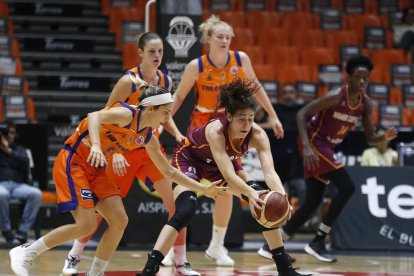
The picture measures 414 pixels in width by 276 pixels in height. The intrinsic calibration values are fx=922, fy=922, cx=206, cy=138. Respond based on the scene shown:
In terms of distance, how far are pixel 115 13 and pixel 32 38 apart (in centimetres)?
146

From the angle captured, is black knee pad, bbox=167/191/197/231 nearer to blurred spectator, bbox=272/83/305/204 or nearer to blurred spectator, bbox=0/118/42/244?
blurred spectator, bbox=0/118/42/244

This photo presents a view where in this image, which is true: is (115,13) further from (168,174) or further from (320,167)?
(168,174)

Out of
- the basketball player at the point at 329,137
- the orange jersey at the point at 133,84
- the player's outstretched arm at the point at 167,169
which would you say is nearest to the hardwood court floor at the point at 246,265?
the basketball player at the point at 329,137

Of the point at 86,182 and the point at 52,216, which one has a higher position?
the point at 86,182

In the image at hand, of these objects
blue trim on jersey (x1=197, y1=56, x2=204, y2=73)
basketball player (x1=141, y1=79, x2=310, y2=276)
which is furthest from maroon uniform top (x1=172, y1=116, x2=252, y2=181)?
blue trim on jersey (x1=197, y1=56, x2=204, y2=73)

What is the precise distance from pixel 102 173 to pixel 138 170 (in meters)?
0.82

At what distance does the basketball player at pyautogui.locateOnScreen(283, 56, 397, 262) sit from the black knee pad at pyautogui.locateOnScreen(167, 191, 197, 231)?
6.50 ft

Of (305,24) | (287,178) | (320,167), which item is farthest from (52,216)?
(305,24)

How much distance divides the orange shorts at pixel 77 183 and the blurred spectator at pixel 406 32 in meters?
10.2

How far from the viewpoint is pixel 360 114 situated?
27.9ft

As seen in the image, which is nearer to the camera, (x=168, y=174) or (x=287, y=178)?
(x=168, y=174)

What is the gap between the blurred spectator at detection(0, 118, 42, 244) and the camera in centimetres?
950

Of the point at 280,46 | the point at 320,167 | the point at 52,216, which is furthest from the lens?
the point at 280,46

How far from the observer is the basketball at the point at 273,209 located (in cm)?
590
